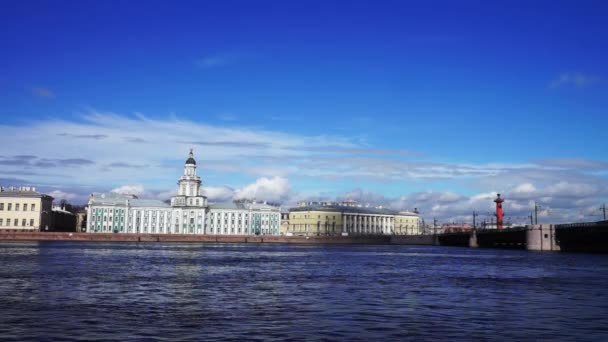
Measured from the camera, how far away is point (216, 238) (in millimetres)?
168625

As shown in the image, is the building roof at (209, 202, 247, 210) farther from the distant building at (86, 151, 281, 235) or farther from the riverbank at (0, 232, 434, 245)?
the riverbank at (0, 232, 434, 245)

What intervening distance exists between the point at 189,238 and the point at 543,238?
274 ft

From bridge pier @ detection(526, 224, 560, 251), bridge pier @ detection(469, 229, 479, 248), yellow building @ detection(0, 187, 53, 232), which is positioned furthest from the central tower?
bridge pier @ detection(526, 224, 560, 251)

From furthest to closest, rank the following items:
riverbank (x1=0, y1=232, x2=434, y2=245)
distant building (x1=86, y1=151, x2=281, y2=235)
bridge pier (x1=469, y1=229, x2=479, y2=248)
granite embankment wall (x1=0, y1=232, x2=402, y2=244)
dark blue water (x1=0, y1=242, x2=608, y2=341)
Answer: distant building (x1=86, y1=151, x2=281, y2=235) < bridge pier (x1=469, y1=229, x2=479, y2=248) < riverbank (x1=0, y1=232, x2=434, y2=245) < granite embankment wall (x1=0, y1=232, x2=402, y2=244) < dark blue water (x1=0, y1=242, x2=608, y2=341)

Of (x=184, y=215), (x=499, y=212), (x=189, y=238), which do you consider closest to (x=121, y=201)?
(x=184, y=215)

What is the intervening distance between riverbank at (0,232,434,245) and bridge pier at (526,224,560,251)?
67742 mm

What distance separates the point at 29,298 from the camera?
27438 millimetres

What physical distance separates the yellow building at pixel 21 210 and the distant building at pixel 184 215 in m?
19.4

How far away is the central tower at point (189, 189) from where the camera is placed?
18525cm

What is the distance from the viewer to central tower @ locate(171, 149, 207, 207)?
185250 millimetres

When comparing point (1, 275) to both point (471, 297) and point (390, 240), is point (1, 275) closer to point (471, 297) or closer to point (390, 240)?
point (471, 297)

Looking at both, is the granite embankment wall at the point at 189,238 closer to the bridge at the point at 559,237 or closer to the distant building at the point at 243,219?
the distant building at the point at 243,219

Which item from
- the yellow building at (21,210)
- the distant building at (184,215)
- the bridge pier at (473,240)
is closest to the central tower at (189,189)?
the distant building at (184,215)

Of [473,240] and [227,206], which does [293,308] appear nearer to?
[473,240]
